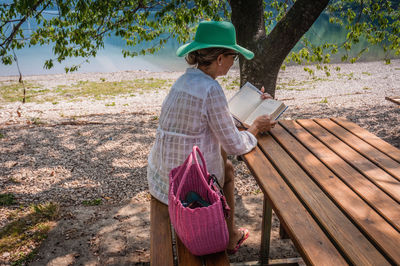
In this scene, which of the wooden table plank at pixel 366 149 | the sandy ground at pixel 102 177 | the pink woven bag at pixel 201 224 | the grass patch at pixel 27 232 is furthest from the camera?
the sandy ground at pixel 102 177

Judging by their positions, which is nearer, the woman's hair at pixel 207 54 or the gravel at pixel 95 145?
the woman's hair at pixel 207 54

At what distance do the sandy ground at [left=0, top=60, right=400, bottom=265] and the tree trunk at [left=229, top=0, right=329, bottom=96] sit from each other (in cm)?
137

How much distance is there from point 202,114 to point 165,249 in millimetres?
852

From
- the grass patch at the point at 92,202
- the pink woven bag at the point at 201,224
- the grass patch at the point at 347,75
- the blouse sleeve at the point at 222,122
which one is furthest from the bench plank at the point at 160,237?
the grass patch at the point at 347,75

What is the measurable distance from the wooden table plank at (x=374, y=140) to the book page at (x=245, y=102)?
2.74ft

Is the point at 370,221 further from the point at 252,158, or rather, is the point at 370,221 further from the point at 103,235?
the point at 103,235

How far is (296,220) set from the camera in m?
1.58

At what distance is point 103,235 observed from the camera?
3217mm

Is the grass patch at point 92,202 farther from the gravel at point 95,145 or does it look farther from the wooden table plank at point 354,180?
the wooden table plank at point 354,180

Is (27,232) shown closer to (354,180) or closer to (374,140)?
(354,180)

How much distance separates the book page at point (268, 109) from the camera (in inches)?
101

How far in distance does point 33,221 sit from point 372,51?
965 inches

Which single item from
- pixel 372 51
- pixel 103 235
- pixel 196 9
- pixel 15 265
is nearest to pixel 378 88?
pixel 196 9

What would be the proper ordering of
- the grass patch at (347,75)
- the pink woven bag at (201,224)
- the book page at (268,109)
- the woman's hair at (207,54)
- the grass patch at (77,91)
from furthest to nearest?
the grass patch at (347,75) → the grass patch at (77,91) → the book page at (268,109) → the woman's hair at (207,54) → the pink woven bag at (201,224)
